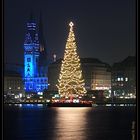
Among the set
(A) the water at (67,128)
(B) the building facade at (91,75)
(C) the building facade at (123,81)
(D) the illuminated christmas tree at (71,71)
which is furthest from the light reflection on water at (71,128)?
(C) the building facade at (123,81)

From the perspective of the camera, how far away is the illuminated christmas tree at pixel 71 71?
184 ft

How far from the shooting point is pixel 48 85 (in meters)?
102

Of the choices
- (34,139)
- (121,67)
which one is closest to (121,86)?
(121,67)

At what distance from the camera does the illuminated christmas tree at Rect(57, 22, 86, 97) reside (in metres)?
56.1

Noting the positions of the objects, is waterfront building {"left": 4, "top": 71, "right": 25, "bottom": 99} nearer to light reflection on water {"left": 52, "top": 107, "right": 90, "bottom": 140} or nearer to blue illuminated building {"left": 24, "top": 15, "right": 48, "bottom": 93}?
blue illuminated building {"left": 24, "top": 15, "right": 48, "bottom": 93}

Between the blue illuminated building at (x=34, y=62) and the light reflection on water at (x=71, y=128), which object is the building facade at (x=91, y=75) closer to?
the blue illuminated building at (x=34, y=62)

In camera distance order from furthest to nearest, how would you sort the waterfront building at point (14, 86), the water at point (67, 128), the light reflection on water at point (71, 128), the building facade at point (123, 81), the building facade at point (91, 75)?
1. the waterfront building at point (14, 86)
2. the building facade at point (123, 81)
3. the building facade at point (91, 75)
4. the water at point (67, 128)
5. the light reflection on water at point (71, 128)

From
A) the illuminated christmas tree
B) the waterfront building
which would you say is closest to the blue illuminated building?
the waterfront building

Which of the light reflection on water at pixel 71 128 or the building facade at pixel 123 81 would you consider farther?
the building facade at pixel 123 81

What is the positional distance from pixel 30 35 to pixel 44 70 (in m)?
10.6

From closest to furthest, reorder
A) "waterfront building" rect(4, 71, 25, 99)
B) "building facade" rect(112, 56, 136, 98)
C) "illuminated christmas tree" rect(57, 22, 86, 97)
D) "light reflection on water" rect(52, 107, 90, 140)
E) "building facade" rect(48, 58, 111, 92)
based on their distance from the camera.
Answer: "light reflection on water" rect(52, 107, 90, 140), "illuminated christmas tree" rect(57, 22, 86, 97), "building facade" rect(48, 58, 111, 92), "building facade" rect(112, 56, 136, 98), "waterfront building" rect(4, 71, 25, 99)

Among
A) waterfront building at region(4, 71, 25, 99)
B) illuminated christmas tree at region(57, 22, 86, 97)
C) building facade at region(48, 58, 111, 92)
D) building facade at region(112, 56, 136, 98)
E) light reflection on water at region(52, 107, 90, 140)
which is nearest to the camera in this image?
light reflection on water at region(52, 107, 90, 140)
